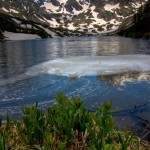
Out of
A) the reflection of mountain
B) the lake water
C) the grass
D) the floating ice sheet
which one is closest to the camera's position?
the grass

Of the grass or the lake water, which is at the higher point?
the grass

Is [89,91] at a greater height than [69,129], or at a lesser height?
lesser

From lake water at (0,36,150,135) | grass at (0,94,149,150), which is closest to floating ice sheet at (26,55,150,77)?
lake water at (0,36,150,135)

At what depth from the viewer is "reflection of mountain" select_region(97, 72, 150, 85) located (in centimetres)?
1329

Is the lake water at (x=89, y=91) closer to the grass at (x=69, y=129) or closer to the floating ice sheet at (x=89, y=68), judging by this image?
the floating ice sheet at (x=89, y=68)

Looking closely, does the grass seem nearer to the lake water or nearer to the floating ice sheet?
the lake water

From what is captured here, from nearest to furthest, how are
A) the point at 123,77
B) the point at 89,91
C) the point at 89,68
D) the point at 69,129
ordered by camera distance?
the point at 69,129 → the point at 89,91 → the point at 123,77 → the point at 89,68

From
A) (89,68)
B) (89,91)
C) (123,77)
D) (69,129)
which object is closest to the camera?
(69,129)

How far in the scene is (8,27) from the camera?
422 ft

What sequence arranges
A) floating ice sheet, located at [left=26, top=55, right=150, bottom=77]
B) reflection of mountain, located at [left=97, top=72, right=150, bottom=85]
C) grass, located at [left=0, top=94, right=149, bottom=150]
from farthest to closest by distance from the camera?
floating ice sheet, located at [left=26, top=55, right=150, bottom=77] → reflection of mountain, located at [left=97, top=72, right=150, bottom=85] → grass, located at [left=0, top=94, right=149, bottom=150]

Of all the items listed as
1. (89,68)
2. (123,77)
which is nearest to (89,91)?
(123,77)

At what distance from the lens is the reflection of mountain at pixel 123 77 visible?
13289 mm

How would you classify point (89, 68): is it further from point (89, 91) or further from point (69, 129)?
point (69, 129)

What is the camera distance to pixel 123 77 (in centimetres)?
1436
